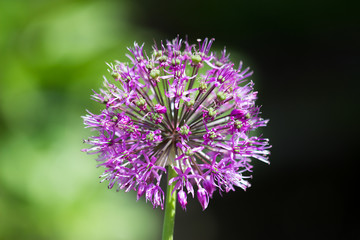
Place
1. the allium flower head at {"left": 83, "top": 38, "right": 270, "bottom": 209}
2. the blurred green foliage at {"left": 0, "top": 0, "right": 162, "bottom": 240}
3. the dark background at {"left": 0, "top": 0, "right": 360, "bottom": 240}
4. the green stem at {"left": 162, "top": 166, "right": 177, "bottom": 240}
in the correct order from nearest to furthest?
the green stem at {"left": 162, "top": 166, "right": 177, "bottom": 240}
the allium flower head at {"left": 83, "top": 38, "right": 270, "bottom": 209}
the blurred green foliage at {"left": 0, "top": 0, "right": 162, "bottom": 240}
the dark background at {"left": 0, "top": 0, "right": 360, "bottom": 240}

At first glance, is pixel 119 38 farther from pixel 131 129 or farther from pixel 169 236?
pixel 169 236

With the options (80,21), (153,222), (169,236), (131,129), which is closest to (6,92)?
(80,21)

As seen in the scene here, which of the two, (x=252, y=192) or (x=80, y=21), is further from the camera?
(x=252, y=192)

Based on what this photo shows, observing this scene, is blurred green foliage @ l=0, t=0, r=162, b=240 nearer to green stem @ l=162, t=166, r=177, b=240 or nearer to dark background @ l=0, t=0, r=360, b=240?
dark background @ l=0, t=0, r=360, b=240

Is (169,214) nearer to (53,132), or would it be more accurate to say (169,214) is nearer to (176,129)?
(176,129)

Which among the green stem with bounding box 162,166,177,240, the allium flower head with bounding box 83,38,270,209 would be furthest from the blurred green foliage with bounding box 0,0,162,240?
Answer: the green stem with bounding box 162,166,177,240

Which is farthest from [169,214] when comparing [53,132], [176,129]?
[53,132]

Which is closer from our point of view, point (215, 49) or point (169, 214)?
point (169, 214)
